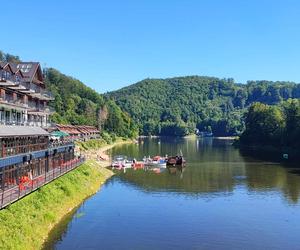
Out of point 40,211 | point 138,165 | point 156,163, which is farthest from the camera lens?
point 156,163

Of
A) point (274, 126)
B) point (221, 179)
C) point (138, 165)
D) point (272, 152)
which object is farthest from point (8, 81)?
point (274, 126)

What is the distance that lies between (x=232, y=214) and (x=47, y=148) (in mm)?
26103

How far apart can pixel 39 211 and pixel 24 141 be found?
12.8 m

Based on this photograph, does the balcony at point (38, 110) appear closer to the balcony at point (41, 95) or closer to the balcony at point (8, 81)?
the balcony at point (41, 95)

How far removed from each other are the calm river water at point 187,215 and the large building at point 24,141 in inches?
230

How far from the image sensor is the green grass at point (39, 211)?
33062 millimetres

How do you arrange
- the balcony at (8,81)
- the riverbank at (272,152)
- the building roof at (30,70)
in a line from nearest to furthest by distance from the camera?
the balcony at (8,81) < the building roof at (30,70) < the riverbank at (272,152)

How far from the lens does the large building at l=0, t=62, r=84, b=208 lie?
42438mm

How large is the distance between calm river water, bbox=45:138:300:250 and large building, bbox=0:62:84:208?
5.85 m

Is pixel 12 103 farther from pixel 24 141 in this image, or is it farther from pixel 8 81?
pixel 24 141

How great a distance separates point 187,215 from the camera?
2010 inches

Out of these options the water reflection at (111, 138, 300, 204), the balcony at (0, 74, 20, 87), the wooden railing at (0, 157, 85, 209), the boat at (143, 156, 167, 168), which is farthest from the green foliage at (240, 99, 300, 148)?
the balcony at (0, 74, 20, 87)

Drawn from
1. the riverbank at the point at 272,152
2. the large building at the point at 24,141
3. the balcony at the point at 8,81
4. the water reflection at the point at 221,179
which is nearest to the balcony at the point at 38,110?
the large building at the point at 24,141

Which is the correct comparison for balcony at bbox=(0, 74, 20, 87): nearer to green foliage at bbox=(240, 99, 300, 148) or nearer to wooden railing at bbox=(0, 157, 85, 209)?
wooden railing at bbox=(0, 157, 85, 209)
